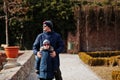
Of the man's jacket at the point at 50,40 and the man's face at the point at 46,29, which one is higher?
the man's face at the point at 46,29

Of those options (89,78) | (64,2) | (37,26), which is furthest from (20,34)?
(89,78)

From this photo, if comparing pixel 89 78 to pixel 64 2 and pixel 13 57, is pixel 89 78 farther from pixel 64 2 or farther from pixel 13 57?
pixel 64 2

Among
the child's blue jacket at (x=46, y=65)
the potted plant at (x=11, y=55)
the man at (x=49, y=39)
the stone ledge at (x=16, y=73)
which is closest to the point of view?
the child's blue jacket at (x=46, y=65)

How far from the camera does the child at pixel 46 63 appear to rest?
22.7 feet

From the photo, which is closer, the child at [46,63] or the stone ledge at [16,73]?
the child at [46,63]

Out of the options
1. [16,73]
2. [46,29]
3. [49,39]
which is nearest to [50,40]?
[49,39]

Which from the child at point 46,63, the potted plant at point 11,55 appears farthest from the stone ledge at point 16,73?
the child at point 46,63

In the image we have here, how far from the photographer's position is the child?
6910 mm

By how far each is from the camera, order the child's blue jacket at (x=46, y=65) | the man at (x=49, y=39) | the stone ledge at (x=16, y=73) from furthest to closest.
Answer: the stone ledge at (x=16, y=73) → the man at (x=49, y=39) → the child's blue jacket at (x=46, y=65)

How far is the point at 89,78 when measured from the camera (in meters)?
12.1

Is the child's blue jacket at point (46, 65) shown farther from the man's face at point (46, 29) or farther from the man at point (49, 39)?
the man's face at point (46, 29)

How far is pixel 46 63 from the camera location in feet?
22.8

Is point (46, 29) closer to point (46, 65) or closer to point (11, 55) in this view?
point (46, 65)

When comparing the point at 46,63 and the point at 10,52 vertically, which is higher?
the point at 46,63
